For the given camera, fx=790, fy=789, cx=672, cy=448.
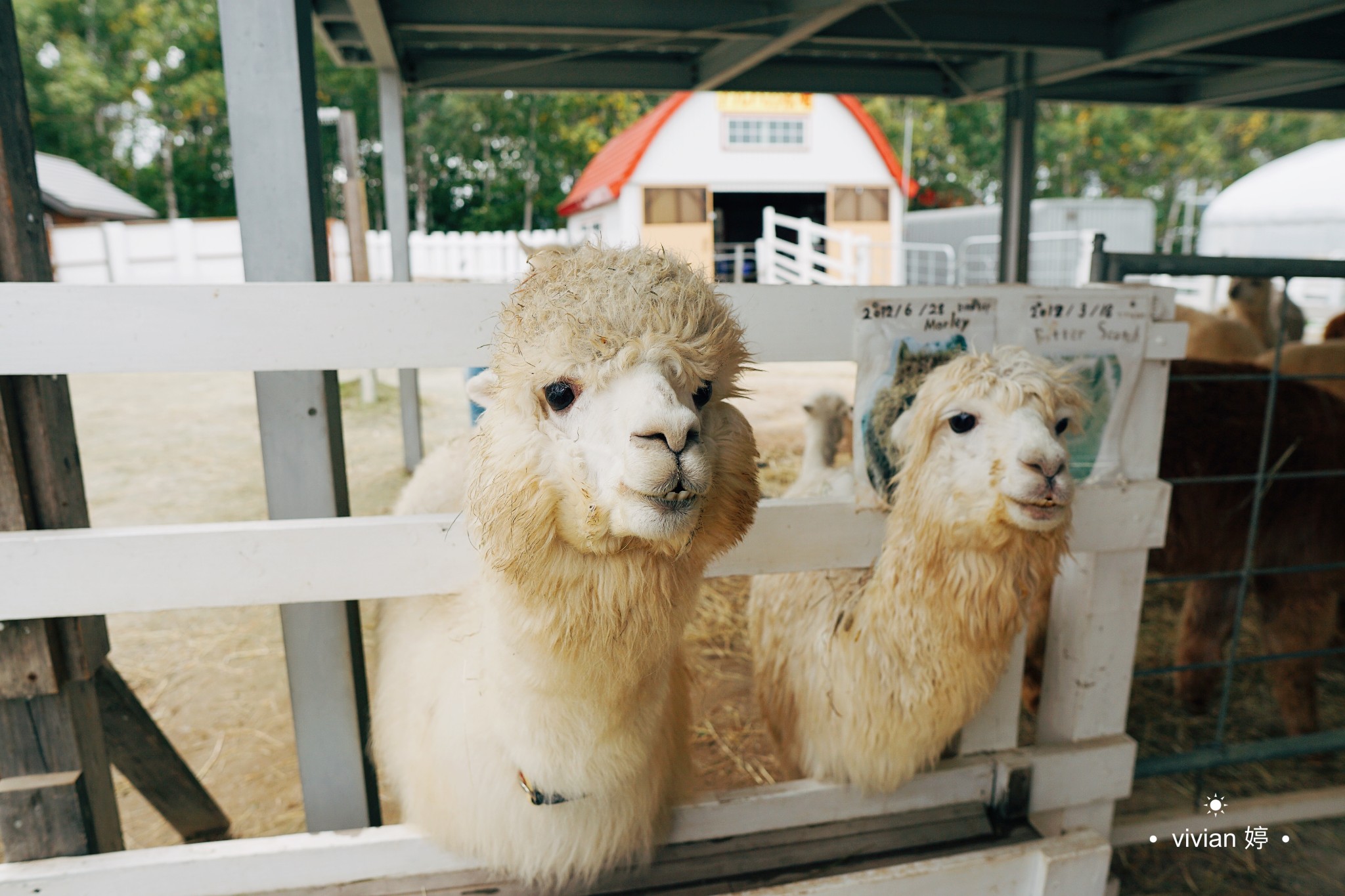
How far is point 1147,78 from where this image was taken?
652 centimetres

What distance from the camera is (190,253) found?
21.3 metres

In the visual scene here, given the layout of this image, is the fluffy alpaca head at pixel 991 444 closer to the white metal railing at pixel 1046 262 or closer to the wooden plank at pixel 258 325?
the wooden plank at pixel 258 325

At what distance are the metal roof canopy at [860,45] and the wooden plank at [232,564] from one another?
349 centimetres

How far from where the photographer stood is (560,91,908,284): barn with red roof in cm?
1934

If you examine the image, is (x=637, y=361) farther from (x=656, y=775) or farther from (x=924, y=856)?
(x=924, y=856)

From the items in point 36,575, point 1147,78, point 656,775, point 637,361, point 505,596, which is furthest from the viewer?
point 1147,78

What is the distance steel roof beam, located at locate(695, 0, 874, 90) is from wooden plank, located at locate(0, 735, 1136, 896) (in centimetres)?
350

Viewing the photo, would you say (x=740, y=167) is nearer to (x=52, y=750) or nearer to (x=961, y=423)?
(x=961, y=423)

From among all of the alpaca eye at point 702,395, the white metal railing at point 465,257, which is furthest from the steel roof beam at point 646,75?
the white metal railing at point 465,257

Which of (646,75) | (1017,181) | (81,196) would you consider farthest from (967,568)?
(81,196)

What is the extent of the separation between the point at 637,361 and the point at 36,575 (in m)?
1.31

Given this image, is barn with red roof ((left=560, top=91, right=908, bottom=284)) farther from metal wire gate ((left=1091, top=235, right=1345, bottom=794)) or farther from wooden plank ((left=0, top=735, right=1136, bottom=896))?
wooden plank ((left=0, top=735, right=1136, bottom=896))

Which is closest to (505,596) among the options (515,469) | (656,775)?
(515,469)

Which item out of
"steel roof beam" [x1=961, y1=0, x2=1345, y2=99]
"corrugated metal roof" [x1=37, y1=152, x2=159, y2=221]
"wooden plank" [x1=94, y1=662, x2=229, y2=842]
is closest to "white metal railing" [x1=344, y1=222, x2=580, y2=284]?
"corrugated metal roof" [x1=37, y1=152, x2=159, y2=221]
